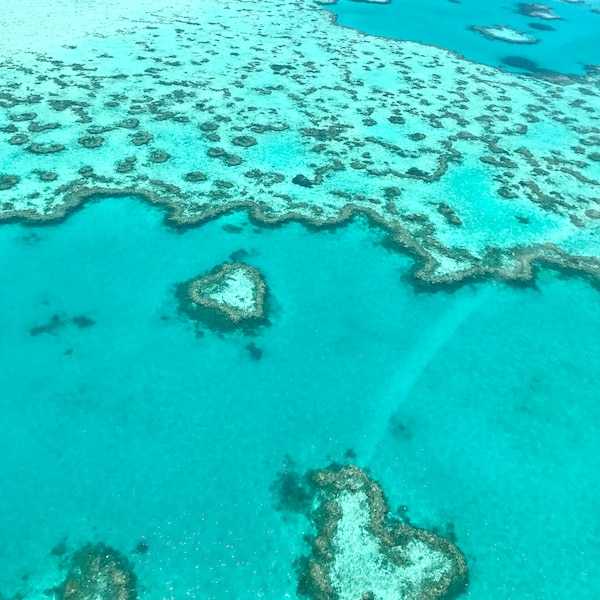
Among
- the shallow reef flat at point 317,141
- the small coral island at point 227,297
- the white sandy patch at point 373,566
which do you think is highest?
the shallow reef flat at point 317,141

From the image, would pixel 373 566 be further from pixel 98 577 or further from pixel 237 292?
Answer: pixel 237 292

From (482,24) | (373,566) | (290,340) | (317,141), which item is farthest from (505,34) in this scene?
(373,566)

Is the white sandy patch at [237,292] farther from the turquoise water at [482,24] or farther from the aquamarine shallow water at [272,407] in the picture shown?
the turquoise water at [482,24]

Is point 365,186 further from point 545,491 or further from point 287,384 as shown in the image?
point 545,491

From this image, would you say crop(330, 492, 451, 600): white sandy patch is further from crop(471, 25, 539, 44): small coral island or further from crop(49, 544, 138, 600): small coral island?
A: crop(471, 25, 539, 44): small coral island

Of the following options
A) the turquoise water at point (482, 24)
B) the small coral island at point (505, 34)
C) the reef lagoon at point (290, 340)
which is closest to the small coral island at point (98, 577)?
the reef lagoon at point (290, 340)

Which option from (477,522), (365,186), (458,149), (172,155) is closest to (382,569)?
(477,522)

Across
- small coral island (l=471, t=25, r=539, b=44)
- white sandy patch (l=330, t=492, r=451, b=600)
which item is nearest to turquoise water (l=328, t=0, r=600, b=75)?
small coral island (l=471, t=25, r=539, b=44)
